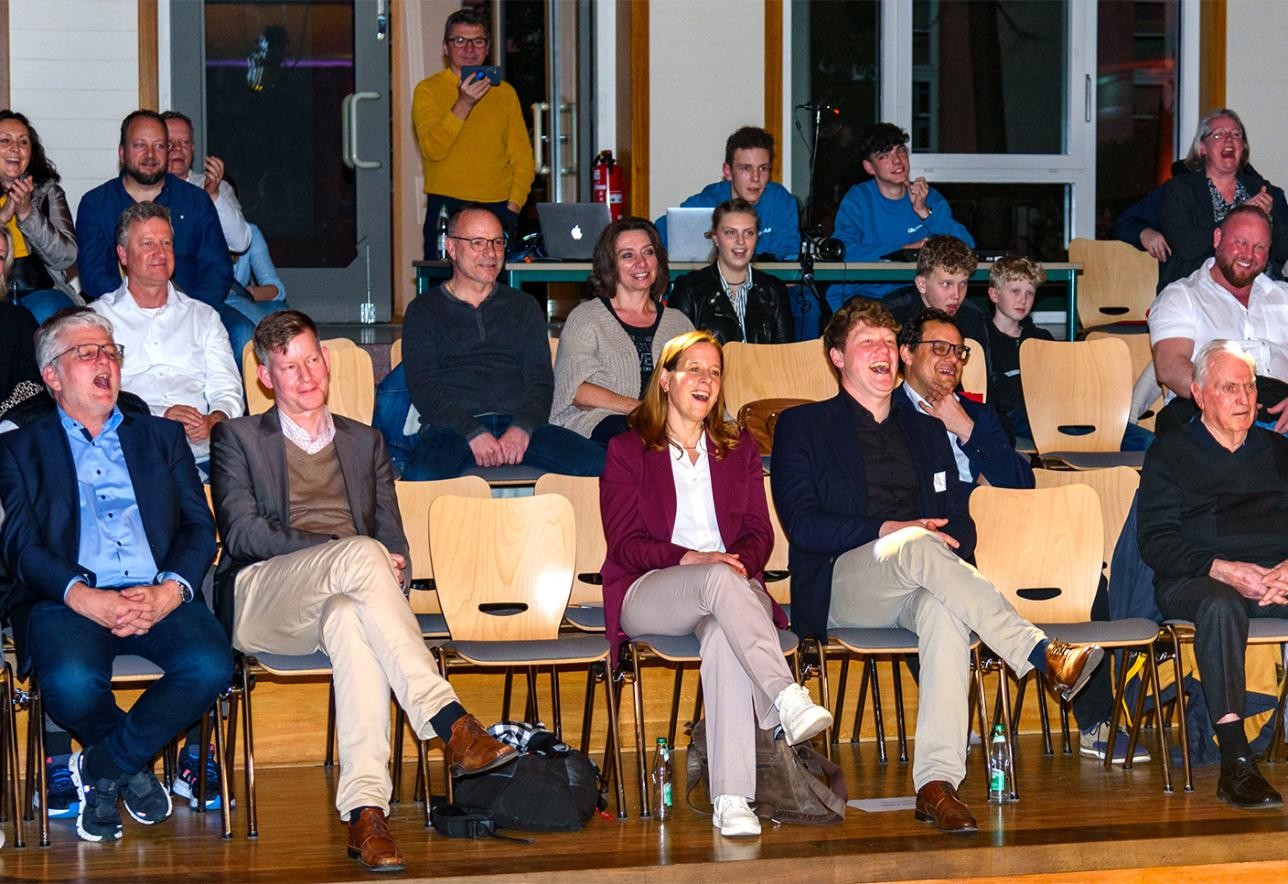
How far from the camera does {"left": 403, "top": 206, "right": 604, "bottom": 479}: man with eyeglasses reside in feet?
18.4

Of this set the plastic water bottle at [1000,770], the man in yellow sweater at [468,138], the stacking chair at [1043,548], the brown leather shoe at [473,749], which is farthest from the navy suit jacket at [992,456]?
the man in yellow sweater at [468,138]

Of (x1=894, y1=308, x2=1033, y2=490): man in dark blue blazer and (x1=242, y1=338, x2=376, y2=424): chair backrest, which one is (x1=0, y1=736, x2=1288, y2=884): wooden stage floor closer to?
(x1=894, y1=308, x2=1033, y2=490): man in dark blue blazer

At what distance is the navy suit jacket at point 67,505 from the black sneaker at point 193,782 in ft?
1.65

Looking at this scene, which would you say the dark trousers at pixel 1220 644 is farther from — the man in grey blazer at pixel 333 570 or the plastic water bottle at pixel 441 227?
the plastic water bottle at pixel 441 227

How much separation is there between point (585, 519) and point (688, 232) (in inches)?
82.6

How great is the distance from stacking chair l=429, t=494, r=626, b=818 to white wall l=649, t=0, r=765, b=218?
391 cm

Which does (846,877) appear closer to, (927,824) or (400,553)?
(927,824)

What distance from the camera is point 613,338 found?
19.4 feet

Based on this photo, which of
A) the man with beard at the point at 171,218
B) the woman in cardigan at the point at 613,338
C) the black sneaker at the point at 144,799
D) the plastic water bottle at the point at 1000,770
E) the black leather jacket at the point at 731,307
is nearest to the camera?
the black sneaker at the point at 144,799

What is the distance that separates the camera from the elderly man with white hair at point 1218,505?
16.0 ft

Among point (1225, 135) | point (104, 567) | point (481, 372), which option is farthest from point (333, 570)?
point (1225, 135)

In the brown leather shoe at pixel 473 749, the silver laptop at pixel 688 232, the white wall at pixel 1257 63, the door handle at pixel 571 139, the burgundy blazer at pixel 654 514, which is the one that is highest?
the white wall at pixel 1257 63

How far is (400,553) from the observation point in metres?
4.65

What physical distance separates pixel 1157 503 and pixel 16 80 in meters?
5.64
